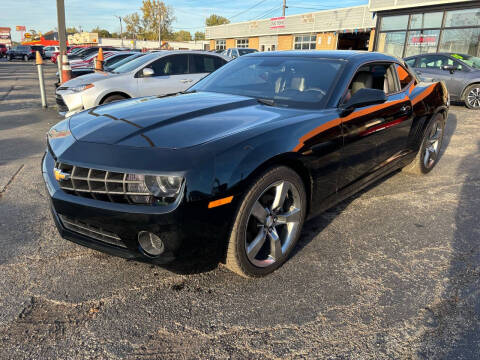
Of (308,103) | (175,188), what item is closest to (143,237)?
(175,188)

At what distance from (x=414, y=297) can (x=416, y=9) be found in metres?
20.8

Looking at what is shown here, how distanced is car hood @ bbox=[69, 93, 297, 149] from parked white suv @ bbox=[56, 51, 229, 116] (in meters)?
4.22

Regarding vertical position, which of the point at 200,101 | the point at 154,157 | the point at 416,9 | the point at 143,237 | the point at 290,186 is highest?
the point at 416,9

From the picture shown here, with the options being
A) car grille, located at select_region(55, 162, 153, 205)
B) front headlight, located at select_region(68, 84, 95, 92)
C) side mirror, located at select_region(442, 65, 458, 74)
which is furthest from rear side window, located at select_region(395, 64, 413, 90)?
side mirror, located at select_region(442, 65, 458, 74)

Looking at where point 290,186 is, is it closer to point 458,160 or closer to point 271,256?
point 271,256

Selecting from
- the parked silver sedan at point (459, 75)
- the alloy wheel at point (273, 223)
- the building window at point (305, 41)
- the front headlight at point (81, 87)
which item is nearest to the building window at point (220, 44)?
the building window at point (305, 41)

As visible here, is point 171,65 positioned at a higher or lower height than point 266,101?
higher

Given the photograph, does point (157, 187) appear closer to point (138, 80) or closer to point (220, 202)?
point (220, 202)

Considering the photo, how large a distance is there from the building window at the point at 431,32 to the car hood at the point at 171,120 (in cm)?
1875

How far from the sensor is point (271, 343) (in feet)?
6.57

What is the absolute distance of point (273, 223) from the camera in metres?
2.56

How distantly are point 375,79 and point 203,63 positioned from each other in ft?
17.3

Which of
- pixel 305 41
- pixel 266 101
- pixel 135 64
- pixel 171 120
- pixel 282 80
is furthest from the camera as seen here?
pixel 305 41

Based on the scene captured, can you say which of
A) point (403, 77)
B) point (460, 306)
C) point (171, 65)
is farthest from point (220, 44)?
point (460, 306)
